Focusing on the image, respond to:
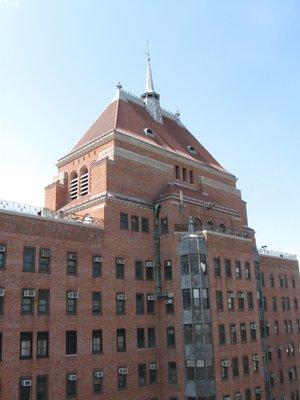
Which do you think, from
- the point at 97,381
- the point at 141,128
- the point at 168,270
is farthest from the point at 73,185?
the point at 97,381

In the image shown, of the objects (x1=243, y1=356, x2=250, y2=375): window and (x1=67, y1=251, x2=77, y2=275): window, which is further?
(x1=243, y1=356, x2=250, y2=375): window

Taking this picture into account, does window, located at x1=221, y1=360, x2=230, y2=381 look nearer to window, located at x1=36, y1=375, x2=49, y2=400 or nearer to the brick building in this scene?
the brick building

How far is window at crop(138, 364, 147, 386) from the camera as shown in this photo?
37.9 m

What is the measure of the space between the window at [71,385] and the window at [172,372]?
9.42 meters

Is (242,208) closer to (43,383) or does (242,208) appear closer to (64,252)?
(64,252)

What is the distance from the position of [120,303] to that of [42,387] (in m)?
9.53

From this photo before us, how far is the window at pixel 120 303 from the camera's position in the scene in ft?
125

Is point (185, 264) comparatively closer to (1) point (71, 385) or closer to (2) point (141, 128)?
(1) point (71, 385)

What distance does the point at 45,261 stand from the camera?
34.0 m

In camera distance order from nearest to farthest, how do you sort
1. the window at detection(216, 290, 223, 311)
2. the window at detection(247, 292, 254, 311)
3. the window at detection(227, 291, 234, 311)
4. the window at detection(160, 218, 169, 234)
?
the window at detection(216, 290, 223, 311)
the window at detection(227, 291, 234, 311)
the window at detection(160, 218, 169, 234)
the window at detection(247, 292, 254, 311)

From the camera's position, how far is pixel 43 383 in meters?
31.6

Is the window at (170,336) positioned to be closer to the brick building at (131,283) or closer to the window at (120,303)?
the brick building at (131,283)

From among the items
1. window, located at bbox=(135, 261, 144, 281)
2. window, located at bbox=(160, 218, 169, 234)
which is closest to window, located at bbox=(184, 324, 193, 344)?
window, located at bbox=(135, 261, 144, 281)

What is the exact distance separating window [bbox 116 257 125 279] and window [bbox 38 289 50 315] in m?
7.19
